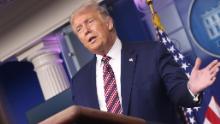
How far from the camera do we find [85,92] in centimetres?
194

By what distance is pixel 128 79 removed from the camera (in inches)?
71.4

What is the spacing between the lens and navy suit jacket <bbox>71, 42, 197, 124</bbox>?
1.74 metres

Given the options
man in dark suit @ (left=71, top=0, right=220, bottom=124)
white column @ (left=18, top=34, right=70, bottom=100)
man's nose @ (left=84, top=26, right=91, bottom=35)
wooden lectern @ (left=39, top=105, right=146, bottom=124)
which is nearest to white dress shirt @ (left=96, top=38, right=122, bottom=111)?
man in dark suit @ (left=71, top=0, right=220, bottom=124)

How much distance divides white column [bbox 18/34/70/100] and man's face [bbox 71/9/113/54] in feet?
14.8

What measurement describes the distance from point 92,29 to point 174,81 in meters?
0.50

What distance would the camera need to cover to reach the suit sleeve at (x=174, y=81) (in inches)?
64.8

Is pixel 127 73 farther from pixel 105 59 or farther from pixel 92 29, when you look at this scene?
pixel 92 29

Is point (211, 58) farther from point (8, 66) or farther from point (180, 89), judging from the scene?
point (8, 66)

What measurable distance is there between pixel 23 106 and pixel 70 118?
700cm

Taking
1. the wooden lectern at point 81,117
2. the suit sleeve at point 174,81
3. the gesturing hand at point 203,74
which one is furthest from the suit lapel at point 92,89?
the wooden lectern at point 81,117

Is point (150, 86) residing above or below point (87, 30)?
below

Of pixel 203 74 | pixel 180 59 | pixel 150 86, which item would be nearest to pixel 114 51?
pixel 150 86

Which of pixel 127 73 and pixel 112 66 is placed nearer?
pixel 127 73

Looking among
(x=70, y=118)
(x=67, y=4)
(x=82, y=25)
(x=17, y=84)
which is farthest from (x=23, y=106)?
(x=70, y=118)
